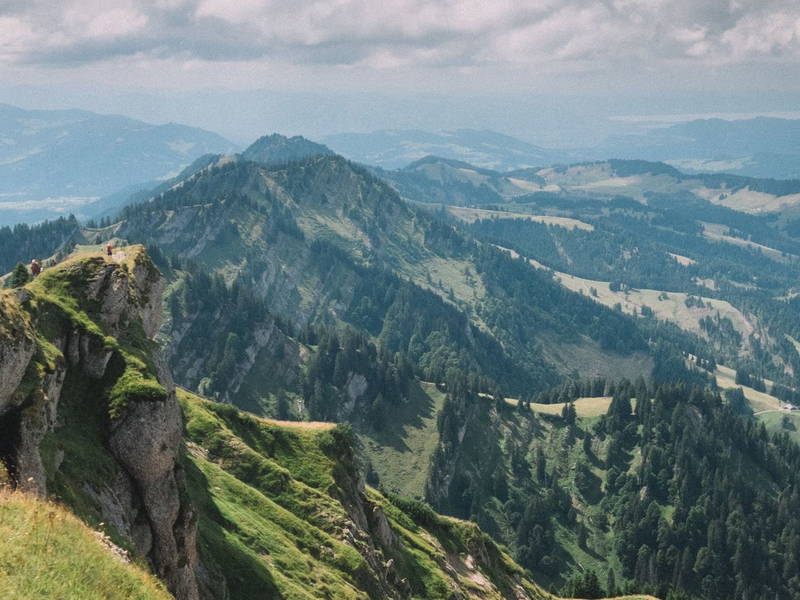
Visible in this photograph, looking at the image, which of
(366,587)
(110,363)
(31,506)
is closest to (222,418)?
(366,587)

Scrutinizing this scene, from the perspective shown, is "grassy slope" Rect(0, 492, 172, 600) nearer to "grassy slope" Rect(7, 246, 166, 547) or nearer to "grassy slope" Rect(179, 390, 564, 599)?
"grassy slope" Rect(7, 246, 166, 547)

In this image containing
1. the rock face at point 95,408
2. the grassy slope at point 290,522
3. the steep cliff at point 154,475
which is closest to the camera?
the steep cliff at point 154,475

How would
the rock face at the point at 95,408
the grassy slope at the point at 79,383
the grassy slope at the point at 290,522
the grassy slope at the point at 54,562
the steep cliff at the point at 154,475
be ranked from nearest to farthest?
the grassy slope at the point at 54,562, the steep cliff at the point at 154,475, the rock face at the point at 95,408, the grassy slope at the point at 79,383, the grassy slope at the point at 290,522

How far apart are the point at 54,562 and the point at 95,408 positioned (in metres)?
26.5

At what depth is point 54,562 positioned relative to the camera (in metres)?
25.1

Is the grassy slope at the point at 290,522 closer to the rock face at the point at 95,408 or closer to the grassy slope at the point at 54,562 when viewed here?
the rock face at the point at 95,408

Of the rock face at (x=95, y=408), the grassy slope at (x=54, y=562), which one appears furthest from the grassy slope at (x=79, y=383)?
the grassy slope at (x=54, y=562)

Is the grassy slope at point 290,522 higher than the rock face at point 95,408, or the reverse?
the rock face at point 95,408

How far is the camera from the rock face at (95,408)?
39.7 meters

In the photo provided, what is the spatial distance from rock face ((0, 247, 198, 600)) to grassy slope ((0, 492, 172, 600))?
7554mm

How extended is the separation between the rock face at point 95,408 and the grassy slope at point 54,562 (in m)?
7.55

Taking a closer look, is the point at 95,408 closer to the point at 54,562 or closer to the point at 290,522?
the point at 54,562

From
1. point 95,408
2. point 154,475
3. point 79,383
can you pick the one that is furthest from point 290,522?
point 79,383

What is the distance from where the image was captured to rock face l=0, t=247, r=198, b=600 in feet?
130
